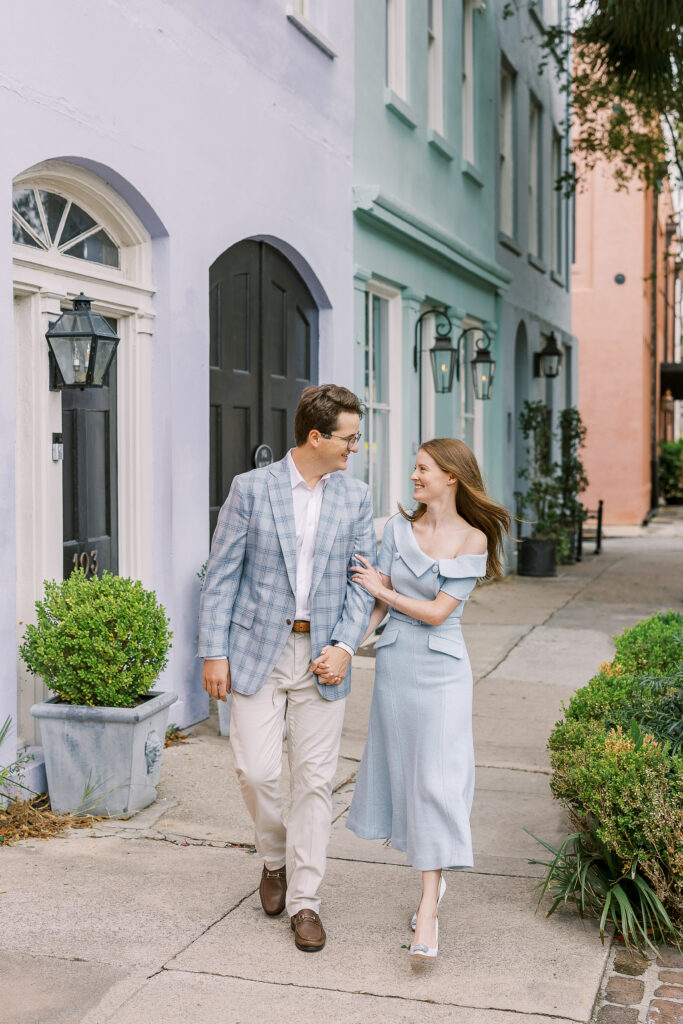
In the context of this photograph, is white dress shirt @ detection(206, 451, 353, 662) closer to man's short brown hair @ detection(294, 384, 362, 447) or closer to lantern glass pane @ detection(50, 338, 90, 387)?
man's short brown hair @ detection(294, 384, 362, 447)

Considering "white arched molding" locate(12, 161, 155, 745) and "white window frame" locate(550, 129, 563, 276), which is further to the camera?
"white window frame" locate(550, 129, 563, 276)

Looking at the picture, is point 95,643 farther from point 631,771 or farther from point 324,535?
point 631,771

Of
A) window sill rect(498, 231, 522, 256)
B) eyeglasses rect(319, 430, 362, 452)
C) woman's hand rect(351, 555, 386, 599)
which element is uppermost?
window sill rect(498, 231, 522, 256)

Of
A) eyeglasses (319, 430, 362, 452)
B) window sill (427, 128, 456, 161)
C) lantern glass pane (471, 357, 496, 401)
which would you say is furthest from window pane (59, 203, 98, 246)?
lantern glass pane (471, 357, 496, 401)

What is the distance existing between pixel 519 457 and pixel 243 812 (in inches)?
470

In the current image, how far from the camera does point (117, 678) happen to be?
519 cm

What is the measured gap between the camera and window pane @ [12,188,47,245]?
548 cm

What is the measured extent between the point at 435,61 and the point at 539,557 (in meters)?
5.99

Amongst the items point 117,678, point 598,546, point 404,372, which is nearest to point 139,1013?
point 117,678

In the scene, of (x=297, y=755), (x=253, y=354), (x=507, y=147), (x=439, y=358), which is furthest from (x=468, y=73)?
(x=297, y=755)

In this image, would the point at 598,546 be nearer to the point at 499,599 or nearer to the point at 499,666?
the point at 499,599

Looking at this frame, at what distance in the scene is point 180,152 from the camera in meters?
6.55

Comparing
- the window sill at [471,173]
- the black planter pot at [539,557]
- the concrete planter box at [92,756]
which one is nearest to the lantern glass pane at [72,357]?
the concrete planter box at [92,756]

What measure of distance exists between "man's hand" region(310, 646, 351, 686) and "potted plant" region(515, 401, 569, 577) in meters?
11.0
